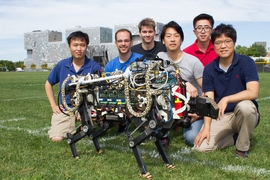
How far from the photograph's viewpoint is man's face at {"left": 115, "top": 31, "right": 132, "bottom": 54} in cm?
490

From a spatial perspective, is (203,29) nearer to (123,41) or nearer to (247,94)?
(123,41)

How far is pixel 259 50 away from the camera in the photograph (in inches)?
4569

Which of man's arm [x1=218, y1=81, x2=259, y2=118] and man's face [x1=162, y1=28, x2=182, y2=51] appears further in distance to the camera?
man's face [x1=162, y1=28, x2=182, y2=51]

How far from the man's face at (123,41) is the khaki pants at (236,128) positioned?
4.97 ft

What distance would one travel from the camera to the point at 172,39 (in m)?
4.43

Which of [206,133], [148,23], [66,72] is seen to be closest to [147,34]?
[148,23]

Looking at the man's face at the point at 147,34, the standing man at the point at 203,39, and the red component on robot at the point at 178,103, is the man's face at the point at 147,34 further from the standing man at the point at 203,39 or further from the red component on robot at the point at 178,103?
the red component on robot at the point at 178,103

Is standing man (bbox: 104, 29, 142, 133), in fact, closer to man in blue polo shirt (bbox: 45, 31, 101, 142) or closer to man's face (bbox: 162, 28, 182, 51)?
man in blue polo shirt (bbox: 45, 31, 101, 142)

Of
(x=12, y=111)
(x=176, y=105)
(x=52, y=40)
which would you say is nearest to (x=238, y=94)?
(x=176, y=105)

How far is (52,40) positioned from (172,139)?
381 ft

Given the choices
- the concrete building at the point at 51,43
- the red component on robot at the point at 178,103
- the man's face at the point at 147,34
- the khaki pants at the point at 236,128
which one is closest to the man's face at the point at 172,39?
the khaki pants at the point at 236,128

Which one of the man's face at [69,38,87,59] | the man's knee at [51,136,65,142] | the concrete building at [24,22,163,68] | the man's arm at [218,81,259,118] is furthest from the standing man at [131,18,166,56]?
the concrete building at [24,22,163,68]

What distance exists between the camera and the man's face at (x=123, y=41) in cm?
490

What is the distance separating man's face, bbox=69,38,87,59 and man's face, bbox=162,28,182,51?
44.8 inches
